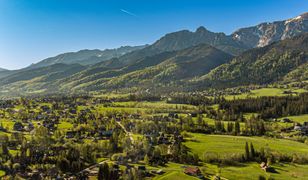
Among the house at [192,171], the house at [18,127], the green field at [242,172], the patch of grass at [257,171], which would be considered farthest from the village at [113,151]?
the patch of grass at [257,171]

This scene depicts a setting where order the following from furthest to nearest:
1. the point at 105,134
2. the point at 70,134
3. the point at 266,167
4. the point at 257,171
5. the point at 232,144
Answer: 1. the point at 105,134
2. the point at 70,134
3. the point at 232,144
4. the point at 266,167
5. the point at 257,171

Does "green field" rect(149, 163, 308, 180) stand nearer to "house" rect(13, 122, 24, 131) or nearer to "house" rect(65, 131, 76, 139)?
"house" rect(65, 131, 76, 139)

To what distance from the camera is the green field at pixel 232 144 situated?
14388 centimetres

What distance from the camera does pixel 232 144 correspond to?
153875 millimetres

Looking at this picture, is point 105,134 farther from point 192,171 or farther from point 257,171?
point 257,171

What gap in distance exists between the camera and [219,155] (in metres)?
135

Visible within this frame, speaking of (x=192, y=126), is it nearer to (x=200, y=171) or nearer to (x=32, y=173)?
(x=200, y=171)

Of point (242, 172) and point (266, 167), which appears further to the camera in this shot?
point (266, 167)

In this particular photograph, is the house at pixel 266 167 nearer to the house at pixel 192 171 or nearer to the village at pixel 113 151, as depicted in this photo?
the village at pixel 113 151

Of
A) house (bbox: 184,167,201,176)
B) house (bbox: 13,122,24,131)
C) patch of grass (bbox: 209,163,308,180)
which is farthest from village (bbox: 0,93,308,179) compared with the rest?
patch of grass (bbox: 209,163,308,180)

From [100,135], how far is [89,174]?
210 ft

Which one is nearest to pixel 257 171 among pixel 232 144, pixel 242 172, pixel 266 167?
pixel 266 167

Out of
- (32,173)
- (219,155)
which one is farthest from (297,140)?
(32,173)

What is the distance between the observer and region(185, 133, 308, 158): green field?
14388 cm
